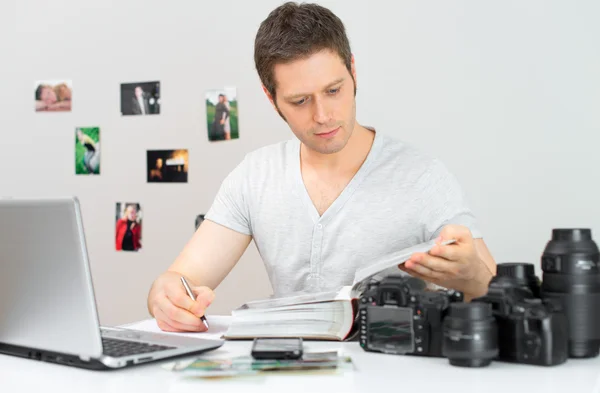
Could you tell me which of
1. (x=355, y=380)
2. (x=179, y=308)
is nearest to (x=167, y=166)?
(x=179, y=308)

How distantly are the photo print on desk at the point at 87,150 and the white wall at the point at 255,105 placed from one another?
3 cm

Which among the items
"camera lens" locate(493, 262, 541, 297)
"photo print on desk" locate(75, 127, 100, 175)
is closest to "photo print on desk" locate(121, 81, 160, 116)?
"photo print on desk" locate(75, 127, 100, 175)

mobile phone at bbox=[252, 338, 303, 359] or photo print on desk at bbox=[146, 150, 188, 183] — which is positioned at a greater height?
photo print on desk at bbox=[146, 150, 188, 183]

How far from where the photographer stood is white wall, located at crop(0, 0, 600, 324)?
218 cm

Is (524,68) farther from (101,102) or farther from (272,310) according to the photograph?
(101,102)

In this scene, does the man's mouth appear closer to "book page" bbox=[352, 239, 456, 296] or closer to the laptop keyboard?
"book page" bbox=[352, 239, 456, 296]

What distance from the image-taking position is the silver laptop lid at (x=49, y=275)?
859 millimetres

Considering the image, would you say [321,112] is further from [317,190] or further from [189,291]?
[189,291]

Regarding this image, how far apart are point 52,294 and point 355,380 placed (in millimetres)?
405

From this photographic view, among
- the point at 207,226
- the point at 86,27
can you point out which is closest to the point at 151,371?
the point at 207,226

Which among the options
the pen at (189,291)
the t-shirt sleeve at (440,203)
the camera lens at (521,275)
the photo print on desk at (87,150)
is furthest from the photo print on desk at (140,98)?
the camera lens at (521,275)

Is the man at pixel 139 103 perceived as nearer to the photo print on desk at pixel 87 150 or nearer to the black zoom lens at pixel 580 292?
the photo print on desk at pixel 87 150

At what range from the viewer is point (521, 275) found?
1.03 metres

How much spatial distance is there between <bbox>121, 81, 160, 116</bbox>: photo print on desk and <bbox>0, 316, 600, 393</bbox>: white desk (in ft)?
6.00
